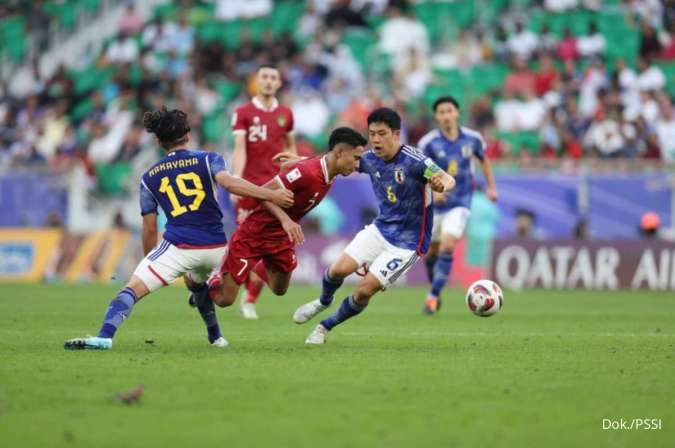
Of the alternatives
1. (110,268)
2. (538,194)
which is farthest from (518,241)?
(110,268)

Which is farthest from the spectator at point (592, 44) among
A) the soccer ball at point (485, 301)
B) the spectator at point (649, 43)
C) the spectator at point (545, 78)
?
the soccer ball at point (485, 301)

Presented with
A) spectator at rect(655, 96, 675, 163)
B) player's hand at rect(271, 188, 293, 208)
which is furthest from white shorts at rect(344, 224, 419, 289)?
spectator at rect(655, 96, 675, 163)

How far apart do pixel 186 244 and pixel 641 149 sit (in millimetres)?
15139

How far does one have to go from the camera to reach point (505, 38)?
2764 centimetres

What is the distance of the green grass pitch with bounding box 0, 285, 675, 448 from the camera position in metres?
6.63

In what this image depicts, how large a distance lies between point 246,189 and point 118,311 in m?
1.48

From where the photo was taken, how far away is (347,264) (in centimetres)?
1173

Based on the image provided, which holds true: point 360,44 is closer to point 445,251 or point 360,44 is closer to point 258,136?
point 445,251

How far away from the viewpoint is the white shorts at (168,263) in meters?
10.5

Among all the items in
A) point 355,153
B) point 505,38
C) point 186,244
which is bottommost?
point 186,244

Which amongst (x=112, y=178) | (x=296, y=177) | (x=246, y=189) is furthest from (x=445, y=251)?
(x=112, y=178)

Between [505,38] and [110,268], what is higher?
[505,38]

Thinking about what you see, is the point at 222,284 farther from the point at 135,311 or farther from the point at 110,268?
the point at 110,268

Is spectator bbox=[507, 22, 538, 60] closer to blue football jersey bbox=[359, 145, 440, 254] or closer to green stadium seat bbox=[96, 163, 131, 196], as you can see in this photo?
green stadium seat bbox=[96, 163, 131, 196]
